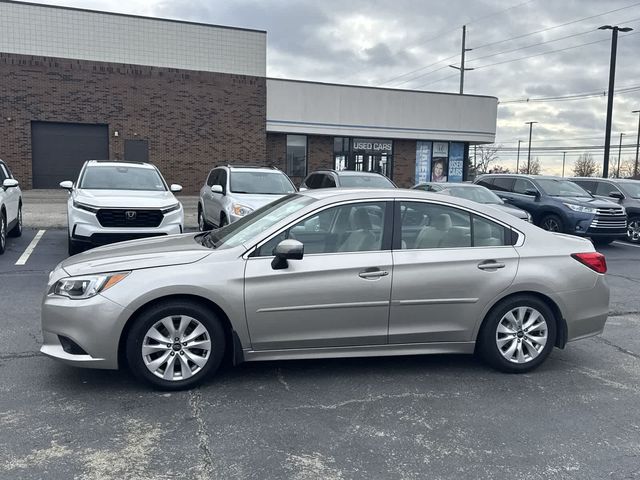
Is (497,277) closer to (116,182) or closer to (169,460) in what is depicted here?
(169,460)

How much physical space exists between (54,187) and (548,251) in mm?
21896

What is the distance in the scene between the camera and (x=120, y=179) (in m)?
10.5

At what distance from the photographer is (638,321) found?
6812 mm

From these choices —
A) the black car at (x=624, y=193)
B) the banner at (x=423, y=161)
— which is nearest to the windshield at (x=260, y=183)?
the black car at (x=624, y=193)

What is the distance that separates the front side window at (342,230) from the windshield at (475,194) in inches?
347

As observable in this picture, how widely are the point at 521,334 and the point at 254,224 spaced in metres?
2.45

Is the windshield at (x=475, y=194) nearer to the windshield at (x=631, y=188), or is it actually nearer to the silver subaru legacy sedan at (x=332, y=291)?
the windshield at (x=631, y=188)

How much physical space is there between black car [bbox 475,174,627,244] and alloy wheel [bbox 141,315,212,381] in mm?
11445

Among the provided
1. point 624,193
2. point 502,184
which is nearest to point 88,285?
point 502,184

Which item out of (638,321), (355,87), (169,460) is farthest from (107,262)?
(355,87)

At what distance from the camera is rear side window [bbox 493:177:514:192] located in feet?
50.8

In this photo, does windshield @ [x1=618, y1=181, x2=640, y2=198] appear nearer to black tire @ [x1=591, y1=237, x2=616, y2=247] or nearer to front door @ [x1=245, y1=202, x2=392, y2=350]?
black tire @ [x1=591, y1=237, x2=616, y2=247]

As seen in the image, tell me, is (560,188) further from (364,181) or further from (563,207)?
(364,181)

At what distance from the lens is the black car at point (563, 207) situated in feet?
43.6
